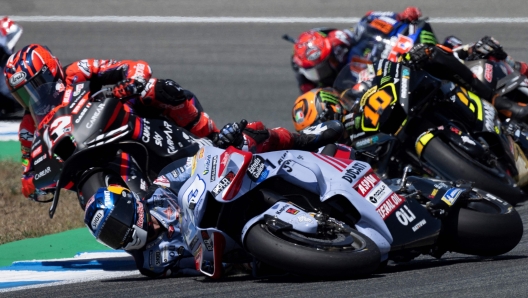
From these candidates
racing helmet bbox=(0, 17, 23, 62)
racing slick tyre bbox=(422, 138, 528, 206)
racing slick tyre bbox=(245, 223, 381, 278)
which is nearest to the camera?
racing slick tyre bbox=(245, 223, 381, 278)

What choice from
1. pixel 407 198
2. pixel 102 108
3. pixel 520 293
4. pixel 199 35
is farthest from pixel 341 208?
pixel 199 35

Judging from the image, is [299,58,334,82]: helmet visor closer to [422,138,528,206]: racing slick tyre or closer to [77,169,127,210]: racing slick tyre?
[422,138,528,206]: racing slick tyre

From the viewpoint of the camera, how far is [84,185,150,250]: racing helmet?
527 cm

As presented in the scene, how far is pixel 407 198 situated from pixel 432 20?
8023 mm

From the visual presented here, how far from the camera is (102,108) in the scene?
6629 millimetres

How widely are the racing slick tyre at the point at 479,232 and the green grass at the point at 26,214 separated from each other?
3.62m

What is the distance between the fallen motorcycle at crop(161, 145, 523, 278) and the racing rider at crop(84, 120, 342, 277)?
203 mm

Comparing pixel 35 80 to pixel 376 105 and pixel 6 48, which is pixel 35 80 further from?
pixel 6 48

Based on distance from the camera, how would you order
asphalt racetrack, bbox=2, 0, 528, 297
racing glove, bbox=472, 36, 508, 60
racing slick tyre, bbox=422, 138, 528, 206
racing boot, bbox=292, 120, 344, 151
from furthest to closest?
asphalt racetrack, bbox=2, 0, 528, 297
racing glove, bbox=472, 36, 508, 60
racing slick tyre, bbox=422, 138, 528, 206
racing boot, bbox=292, 120, 344, 151

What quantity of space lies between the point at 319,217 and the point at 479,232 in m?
1.03

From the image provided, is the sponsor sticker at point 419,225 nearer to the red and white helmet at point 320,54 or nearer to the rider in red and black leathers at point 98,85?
the rider in red and black leathers at point 98,85

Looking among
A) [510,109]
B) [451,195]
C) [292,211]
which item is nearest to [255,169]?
[292,211]

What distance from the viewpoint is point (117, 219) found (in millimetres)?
5266

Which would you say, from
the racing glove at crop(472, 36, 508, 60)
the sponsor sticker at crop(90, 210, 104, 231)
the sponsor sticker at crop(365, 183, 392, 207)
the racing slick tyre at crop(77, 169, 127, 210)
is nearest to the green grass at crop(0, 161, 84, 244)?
the racing slick tyre at crop(77, 169, 127, 210)
